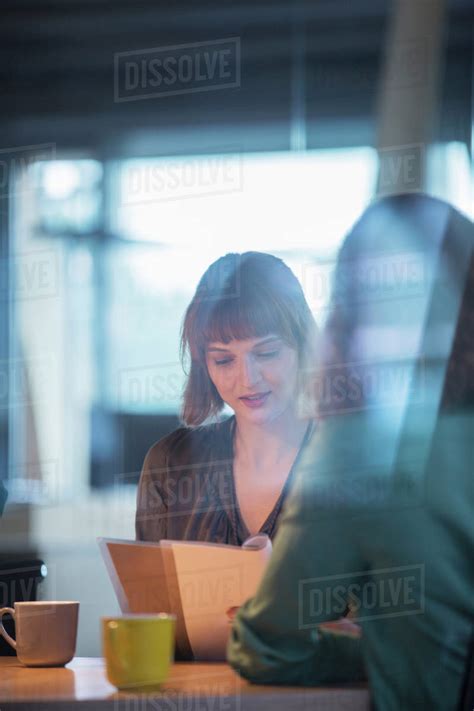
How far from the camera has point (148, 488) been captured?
200 centimetres

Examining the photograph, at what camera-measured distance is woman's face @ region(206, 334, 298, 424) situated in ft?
6.46

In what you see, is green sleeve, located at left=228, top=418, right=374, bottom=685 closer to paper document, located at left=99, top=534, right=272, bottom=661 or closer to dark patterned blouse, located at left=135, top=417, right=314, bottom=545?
paper document, located at left=99, top=534, right=272, bottom=661

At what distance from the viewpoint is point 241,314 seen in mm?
1946

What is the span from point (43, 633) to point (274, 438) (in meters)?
0.77

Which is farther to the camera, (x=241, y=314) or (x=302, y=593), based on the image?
(x=241, y=314)

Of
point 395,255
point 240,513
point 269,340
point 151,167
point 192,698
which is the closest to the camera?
point 192,698

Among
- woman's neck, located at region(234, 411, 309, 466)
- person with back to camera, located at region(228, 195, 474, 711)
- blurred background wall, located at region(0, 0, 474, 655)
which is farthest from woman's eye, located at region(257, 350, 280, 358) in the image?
blurred background wall, located at region(0, 0, 474, 655)

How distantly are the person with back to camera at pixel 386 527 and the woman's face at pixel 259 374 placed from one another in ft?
2.83

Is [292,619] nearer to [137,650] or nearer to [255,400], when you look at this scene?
[137,650]

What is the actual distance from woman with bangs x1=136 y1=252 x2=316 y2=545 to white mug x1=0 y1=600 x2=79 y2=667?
57cm

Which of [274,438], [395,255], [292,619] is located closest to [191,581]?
[292,619]

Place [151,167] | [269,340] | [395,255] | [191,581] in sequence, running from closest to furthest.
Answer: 1. [395,255]
2. [191,581]
3. [269,340]
4. [151,167]

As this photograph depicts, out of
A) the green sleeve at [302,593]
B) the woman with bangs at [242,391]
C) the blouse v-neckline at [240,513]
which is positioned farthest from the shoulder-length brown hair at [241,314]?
the green sleeve at [302,593]

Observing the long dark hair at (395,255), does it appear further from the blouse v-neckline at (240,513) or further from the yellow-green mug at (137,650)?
the blouse v-neckline at (240,513)
